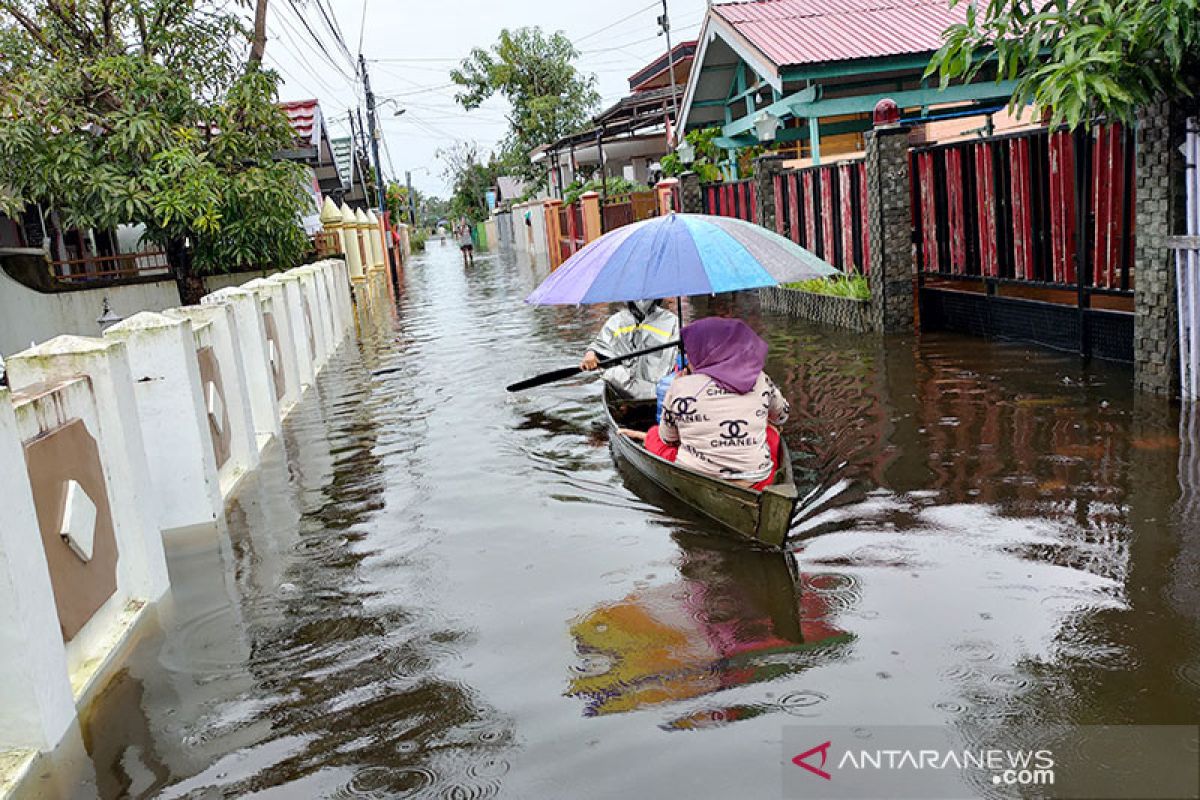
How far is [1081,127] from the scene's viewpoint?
9.09m

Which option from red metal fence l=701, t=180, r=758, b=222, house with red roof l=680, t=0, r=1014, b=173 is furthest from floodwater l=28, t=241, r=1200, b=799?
red metal fence l=701, t=180, r=758, b=222

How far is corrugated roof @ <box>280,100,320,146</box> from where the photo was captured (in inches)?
1017

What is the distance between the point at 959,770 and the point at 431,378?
1002cm

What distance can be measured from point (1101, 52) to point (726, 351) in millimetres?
3246

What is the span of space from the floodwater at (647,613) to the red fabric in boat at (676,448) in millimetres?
332

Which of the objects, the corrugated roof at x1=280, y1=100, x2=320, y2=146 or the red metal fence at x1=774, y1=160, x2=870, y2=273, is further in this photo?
the corrugated roof at x1=280, y1=100, x2=320, y2=146

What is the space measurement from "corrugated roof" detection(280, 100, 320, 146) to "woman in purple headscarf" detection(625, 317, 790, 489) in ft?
70.6

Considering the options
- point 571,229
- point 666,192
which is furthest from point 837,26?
point 571,229

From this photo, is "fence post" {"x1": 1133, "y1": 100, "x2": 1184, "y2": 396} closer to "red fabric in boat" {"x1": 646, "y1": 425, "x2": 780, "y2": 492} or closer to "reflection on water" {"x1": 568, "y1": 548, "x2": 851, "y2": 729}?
"red fabric in boat" {"x1": 646, "y1": 425, "x2": 780, "y2": 492}

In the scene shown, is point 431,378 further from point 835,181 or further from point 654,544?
point 654,544

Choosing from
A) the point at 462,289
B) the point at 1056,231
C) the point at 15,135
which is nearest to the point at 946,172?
A: the point at 1056,231


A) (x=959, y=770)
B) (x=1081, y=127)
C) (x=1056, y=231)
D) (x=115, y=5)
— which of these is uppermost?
(x=115, y=5)

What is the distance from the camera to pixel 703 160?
71.9 ft

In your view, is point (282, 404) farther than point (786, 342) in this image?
No
